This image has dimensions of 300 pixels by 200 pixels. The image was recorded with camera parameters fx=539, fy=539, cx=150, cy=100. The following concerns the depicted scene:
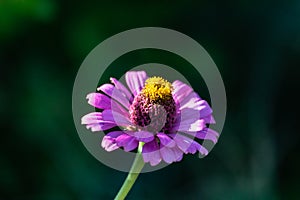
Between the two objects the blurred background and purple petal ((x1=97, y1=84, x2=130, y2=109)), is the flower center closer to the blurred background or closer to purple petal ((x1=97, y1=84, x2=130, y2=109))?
purple petal ((x1=97, y1=84, x2=130, y2=109))

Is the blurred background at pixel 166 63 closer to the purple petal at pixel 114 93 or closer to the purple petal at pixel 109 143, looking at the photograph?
the purple petal at pixel 114 93

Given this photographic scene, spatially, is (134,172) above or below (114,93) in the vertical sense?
below

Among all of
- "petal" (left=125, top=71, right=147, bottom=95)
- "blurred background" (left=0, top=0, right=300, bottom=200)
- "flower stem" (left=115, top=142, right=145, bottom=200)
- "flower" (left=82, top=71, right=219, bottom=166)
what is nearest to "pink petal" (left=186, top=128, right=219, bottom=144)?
"flower" (left=82, top=71, right=219, bottom=166)

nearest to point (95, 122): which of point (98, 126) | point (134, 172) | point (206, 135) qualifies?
point (98, 126)

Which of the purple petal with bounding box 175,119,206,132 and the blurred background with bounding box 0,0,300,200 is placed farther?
the blurred background with bounding box 0,0,300,200

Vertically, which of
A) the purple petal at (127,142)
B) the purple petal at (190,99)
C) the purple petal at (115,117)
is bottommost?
the purple petal at (127,142)

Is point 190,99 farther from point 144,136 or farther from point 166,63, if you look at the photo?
point 166,63

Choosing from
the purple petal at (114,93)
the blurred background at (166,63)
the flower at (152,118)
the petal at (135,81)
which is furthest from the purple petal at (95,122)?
the blurred background at (166,63)
